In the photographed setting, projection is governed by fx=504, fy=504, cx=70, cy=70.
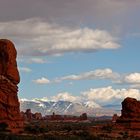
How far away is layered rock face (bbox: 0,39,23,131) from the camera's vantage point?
82062 mm

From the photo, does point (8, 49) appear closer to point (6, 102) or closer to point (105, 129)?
point (6, 102)

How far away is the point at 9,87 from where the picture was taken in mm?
82875

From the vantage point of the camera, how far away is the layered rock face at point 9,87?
82.1 meters

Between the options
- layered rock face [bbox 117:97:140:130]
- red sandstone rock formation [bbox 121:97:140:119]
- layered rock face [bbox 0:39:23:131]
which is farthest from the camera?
red sandstone rock formation [bbox 121:97:140:119]

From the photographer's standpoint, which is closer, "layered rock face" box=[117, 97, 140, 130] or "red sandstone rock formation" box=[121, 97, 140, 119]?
"layered rock face" box=[117, 97, 140, 130]

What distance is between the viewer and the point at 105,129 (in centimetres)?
9412

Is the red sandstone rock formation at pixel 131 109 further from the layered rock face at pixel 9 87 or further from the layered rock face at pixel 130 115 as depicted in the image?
the layered rock face at pixel 9 87

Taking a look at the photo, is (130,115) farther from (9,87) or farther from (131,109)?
(9,87)

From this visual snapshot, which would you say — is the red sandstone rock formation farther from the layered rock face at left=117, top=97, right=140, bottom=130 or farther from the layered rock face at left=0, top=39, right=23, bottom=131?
the layered rock face at left=0, top=39, right=23, bottom=131

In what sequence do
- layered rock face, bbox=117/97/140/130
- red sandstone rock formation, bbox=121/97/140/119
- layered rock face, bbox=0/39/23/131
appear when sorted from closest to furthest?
layered rock face, bbox=0/39/23/131
layered rock face, bbox=117/97/140/130
red sandstone rock formation, bbox=121/97/140/119

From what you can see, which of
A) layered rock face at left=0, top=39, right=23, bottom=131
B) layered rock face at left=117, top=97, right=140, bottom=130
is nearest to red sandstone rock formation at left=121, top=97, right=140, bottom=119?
layered rock face at left=117, top=97, right=140, bottom=130

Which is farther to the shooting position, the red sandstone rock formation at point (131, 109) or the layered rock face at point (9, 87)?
the red sandstone rock formation at point (131, 109)

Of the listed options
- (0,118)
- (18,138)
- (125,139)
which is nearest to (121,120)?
(125,139)

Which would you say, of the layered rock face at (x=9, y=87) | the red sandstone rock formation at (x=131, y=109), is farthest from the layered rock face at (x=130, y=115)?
the layered rock face at (x=9, y=87)
